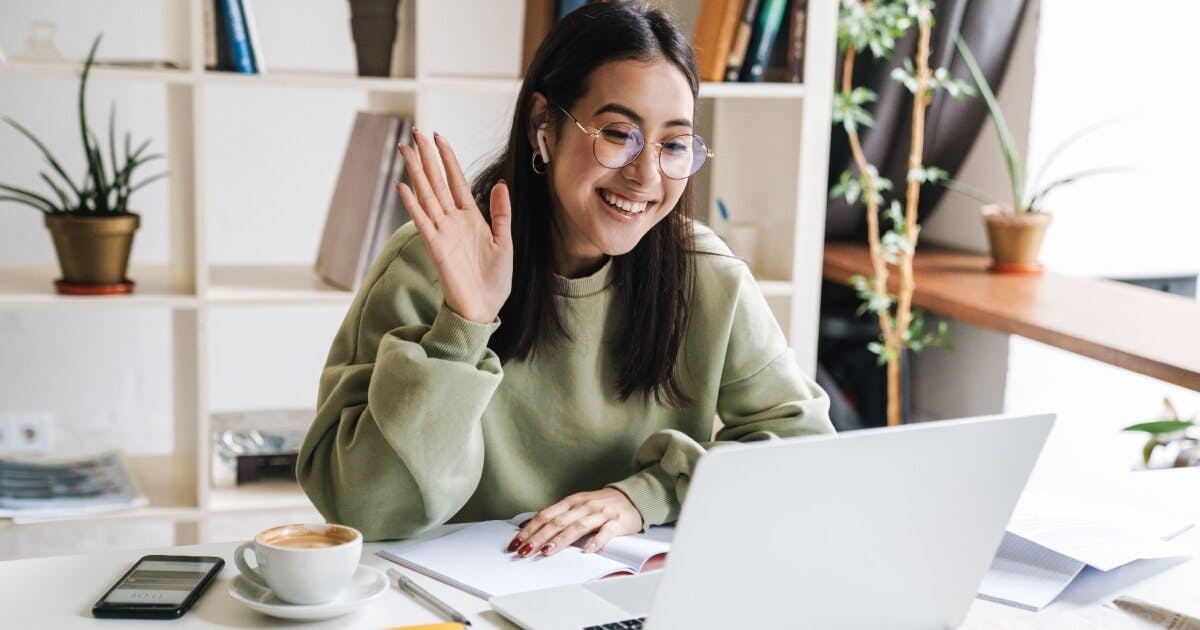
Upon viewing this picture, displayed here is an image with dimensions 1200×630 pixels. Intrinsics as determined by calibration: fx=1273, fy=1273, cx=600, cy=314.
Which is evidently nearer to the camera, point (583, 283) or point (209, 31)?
point (583, 283)

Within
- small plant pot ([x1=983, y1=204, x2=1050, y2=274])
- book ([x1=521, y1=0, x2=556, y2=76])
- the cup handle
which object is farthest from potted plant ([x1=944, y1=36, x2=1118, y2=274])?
the cup handle

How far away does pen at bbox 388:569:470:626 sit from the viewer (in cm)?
109

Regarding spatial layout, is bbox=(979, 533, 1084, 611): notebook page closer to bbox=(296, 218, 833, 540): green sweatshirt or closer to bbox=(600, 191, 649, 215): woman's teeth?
bbox=(296, 218, 833, 540): green sweatshirt

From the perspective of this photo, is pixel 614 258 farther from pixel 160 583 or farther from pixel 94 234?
pixel 94 234

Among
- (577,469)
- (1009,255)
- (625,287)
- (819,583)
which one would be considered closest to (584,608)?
(819,583)

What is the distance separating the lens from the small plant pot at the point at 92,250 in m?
2.24

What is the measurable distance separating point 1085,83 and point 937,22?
0.38m

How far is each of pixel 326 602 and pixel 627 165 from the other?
1.99 feet

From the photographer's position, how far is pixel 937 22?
304cm

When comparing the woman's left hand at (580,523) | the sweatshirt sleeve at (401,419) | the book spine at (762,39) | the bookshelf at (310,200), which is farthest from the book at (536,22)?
the woman's left hand at (580,523)

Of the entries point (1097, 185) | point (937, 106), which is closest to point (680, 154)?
point (937, 106)

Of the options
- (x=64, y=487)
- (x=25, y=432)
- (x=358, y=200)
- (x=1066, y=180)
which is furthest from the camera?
(x=25, y=432)

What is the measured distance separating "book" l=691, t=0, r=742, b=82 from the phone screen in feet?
5.26

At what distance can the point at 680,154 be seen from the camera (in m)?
1.45
